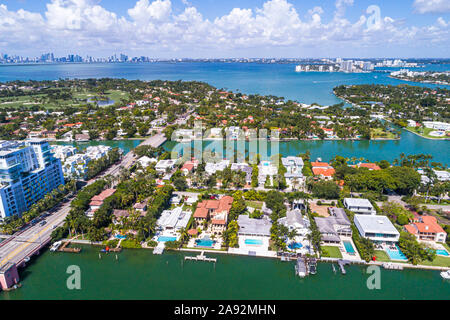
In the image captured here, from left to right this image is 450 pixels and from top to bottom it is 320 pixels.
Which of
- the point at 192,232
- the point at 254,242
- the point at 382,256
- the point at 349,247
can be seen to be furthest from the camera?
the point at 192,232

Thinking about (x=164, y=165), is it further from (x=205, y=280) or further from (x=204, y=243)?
(x=205, y=280)

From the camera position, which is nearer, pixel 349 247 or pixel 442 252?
pixel 442 252

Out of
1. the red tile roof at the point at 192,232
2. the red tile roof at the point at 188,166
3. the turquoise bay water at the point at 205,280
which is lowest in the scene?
the turquoise bay water at the point at 205,280

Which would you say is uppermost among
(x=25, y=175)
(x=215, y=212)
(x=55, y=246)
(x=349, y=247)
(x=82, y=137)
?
(x=25, y=175)

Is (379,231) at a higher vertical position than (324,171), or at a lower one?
lower

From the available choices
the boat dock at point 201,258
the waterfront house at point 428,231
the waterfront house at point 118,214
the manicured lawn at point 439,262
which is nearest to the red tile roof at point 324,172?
the waterfront house at point 428,231

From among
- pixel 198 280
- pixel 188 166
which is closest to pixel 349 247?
pixel 198 280

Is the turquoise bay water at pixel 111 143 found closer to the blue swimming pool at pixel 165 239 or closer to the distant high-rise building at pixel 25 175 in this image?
the distant high-rise building at pixel 25 175
